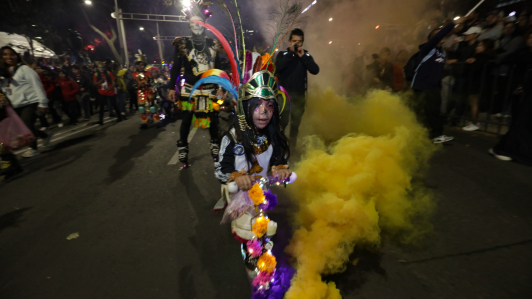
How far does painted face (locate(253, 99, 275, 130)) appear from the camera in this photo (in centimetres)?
210

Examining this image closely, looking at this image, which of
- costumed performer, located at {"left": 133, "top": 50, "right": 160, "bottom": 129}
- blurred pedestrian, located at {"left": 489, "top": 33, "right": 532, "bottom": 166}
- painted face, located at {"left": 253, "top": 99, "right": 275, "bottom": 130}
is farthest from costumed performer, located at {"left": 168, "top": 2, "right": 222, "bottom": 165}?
costumed performer, located at {"left": 133, "top": 50, "right": 160, "bottom": 129}

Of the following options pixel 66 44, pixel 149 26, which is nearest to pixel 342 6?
pixel 66 44

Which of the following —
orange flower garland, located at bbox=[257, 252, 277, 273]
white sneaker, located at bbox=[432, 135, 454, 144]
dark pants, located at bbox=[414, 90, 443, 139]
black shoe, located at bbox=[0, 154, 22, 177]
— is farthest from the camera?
white sneaker, located at bbox=[432, 135, 454, 144]

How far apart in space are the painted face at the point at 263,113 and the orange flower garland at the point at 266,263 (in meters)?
0.98

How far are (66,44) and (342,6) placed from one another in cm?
2794

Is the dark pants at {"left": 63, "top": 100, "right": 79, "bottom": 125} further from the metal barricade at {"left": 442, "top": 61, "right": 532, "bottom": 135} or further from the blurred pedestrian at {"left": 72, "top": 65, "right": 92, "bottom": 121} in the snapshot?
the metal barricade at {"left": 442, "top": 61, "right": 532, "bottom": 135}

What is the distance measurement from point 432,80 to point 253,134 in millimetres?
4547

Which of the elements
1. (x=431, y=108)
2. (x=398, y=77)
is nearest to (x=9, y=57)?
(x=431, y=108)

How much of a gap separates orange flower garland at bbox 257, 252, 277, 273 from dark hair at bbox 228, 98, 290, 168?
28.2 inches

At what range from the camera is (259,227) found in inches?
81.0

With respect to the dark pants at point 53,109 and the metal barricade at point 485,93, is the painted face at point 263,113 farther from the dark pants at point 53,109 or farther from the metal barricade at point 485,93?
the dark pants at point 53,109

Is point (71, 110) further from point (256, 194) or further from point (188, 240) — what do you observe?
point (256, 194)

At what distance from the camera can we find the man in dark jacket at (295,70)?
4.55m

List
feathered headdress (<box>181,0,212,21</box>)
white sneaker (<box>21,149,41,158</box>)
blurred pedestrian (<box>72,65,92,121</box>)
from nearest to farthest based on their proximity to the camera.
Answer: feathered headdress (<box>181,0,212,21</box>)
white sneaker (<box>21,149,41,158</box>)
blurred pedestrian (<box>72,65,92,121</box>)
